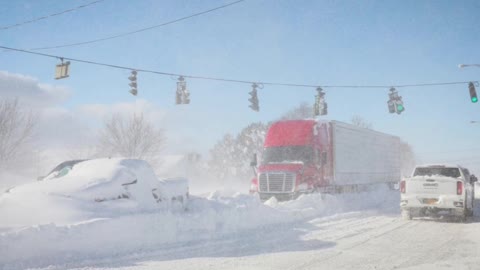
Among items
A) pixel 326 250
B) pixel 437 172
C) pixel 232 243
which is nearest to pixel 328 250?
pixel 326 250

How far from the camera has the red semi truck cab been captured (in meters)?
17.5

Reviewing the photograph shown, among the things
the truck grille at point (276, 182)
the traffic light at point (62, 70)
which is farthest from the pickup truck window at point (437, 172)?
the traffic light at point (62, 70)

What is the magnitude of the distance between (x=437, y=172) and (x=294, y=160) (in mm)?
5941

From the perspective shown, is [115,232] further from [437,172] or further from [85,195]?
[437,172]

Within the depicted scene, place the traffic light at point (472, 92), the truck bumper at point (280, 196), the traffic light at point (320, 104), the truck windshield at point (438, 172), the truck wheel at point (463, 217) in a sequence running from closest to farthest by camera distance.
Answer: the truck wheel at point (463, 217) < the truck windshield at point (438, 172) < the truck bumper at point (280, 196) < the traffic light at point (472, 92) < the traffic light at point (320, 104)

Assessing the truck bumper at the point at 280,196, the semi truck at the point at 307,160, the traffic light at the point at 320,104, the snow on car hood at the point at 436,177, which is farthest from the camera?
the traffic light at the point at 320,104

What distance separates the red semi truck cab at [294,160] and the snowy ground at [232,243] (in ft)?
17.0

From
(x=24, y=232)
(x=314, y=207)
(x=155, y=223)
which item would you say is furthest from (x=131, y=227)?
(x=314, y=207)

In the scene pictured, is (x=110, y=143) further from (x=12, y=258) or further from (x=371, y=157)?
(x=12, y=258)

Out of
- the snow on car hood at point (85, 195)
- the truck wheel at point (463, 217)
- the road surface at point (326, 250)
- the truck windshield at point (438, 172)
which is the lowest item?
the road surface at point (326, 250)

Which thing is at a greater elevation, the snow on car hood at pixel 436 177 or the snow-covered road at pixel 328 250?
the snow on car hood at pixel 436 177

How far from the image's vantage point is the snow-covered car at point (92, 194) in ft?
26.3

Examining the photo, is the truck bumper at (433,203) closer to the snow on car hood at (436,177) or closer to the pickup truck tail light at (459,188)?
the pickup truck tail light at (459,188)

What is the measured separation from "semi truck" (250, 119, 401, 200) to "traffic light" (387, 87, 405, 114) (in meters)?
2.47
